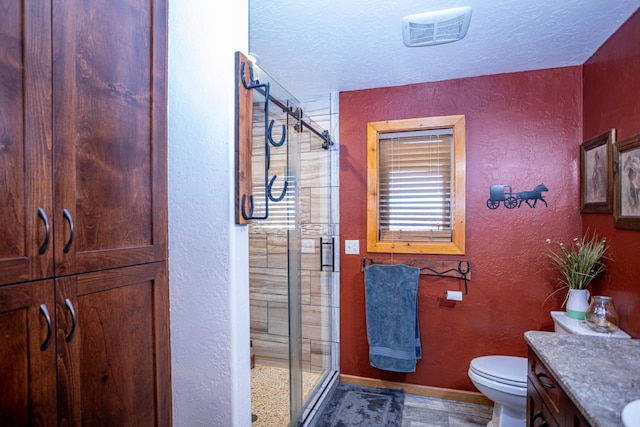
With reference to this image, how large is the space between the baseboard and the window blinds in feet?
3.54

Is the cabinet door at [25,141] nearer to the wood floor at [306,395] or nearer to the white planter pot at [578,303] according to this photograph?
the wood floor at [306,395]

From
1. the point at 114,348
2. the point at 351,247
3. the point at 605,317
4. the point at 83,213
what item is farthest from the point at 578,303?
the point at 83,213

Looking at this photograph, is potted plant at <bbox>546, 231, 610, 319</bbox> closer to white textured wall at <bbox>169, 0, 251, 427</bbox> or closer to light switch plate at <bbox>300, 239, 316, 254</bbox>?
light switch plate at <bbox>300, 239, 316, 254</bbox>

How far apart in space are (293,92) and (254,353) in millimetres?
1958

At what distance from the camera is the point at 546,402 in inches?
50.2

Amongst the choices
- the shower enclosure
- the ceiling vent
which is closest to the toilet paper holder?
the shower enclosure

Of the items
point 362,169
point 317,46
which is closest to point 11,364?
point 317,46

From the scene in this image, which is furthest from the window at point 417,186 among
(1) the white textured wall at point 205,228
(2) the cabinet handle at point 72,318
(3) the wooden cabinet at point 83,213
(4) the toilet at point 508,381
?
(2) the cabinet handle at point 72,318

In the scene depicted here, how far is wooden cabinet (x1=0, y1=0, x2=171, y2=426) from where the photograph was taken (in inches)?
29.5

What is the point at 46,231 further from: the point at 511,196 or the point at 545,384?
the point at 511,196

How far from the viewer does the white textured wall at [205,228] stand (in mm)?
1254

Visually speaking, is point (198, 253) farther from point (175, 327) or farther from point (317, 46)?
point (317, 46)

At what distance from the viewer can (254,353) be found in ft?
7.57

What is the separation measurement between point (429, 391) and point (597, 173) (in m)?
1.81
